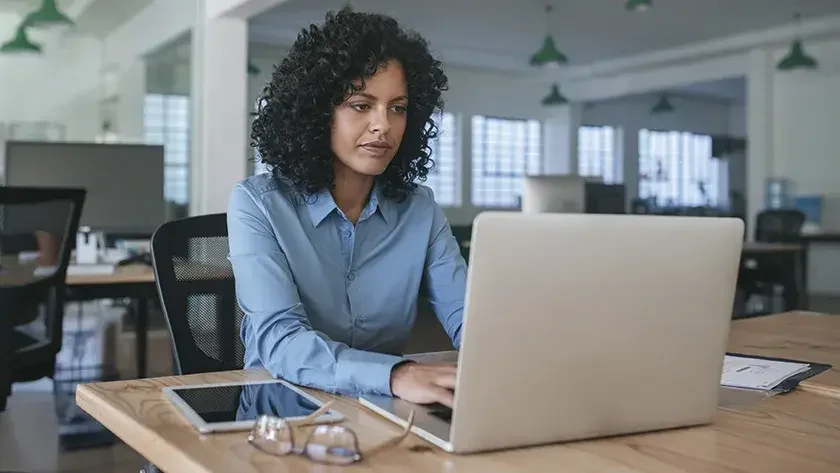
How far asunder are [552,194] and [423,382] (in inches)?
115

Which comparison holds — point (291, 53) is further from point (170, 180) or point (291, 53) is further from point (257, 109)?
point (170, 180)

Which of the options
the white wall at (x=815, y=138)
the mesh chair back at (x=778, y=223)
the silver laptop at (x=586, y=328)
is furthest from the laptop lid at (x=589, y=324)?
the white wall at (x=815, y=138)

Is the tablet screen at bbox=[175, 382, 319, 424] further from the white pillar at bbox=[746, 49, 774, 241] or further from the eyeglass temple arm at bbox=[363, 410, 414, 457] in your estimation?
the white pillar at bbox=[746, 49, 774, 241]

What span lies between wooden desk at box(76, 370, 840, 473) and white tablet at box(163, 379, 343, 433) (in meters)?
0.02

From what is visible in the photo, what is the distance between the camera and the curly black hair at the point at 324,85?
139 cm

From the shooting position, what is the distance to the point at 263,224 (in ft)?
4.29

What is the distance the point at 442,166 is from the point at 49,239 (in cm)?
830

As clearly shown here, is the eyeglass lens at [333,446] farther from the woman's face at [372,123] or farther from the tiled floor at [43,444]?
the tiled floor at [43,444]

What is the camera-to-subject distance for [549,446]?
31.3 inches

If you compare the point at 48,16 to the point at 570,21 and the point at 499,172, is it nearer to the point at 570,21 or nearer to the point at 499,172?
the point at 570,21

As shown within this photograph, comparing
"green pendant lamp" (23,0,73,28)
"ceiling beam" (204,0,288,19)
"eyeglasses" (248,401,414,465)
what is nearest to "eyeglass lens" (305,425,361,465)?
"eyeglasses" (248,401,414,465)

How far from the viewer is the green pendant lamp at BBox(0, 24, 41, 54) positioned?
532cm

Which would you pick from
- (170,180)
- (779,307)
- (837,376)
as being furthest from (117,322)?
(779,307)

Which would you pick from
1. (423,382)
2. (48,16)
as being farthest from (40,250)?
(48,16)
